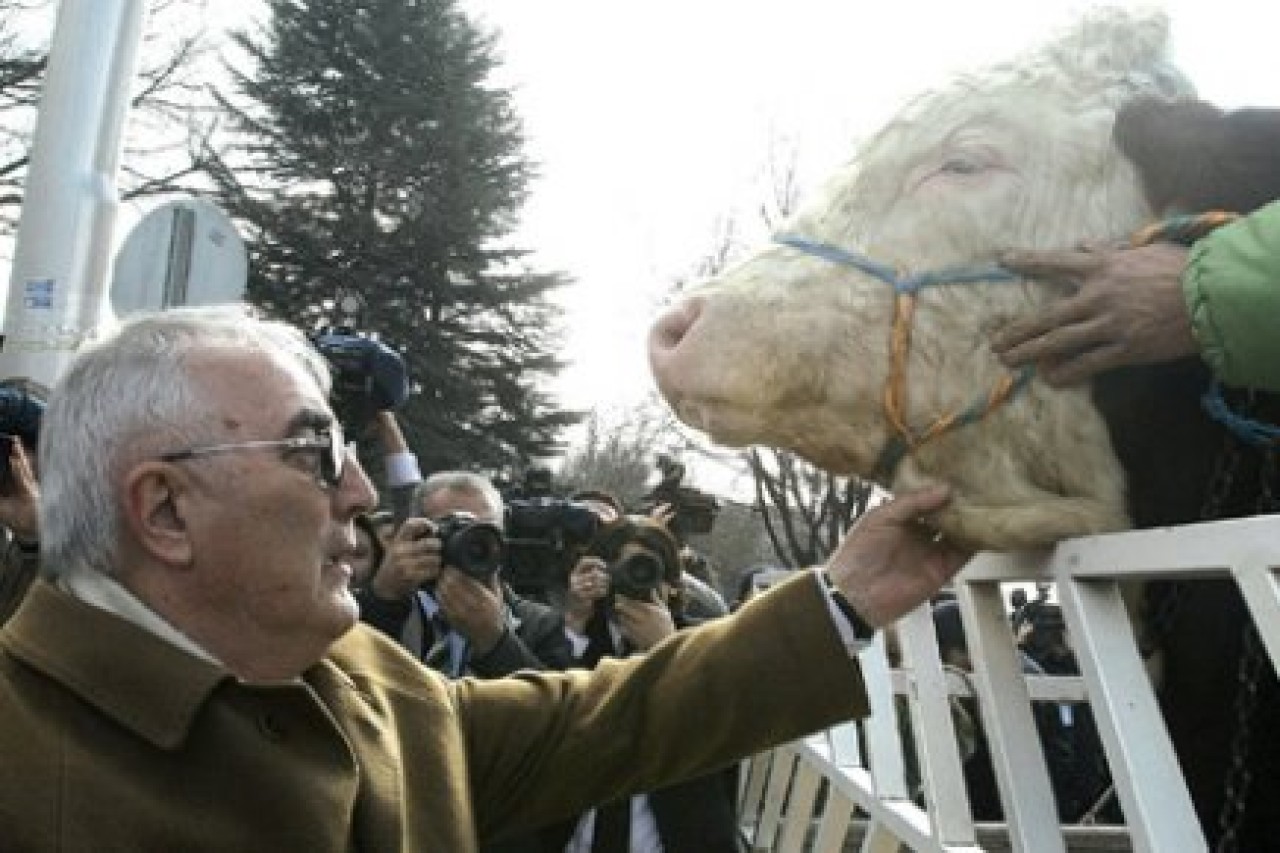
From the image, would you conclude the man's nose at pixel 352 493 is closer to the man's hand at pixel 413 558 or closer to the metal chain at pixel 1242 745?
the metal chain at pixel 1242 745

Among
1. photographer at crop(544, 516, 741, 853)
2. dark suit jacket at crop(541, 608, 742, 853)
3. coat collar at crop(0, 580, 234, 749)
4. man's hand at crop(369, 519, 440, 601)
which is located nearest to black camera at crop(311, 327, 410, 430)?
man's hand at crop(369, 519, 440, 601)

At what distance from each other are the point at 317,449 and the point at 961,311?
95 cm

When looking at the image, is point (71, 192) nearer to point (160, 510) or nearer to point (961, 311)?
point (160, 510)

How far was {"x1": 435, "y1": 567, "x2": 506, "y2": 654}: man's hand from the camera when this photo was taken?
374 cm

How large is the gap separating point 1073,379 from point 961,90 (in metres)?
0.51

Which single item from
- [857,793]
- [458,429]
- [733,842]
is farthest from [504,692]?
[458,429]

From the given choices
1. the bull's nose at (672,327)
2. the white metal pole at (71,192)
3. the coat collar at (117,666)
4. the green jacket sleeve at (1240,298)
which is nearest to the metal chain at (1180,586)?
the green jacket sleeve at (1240,298)

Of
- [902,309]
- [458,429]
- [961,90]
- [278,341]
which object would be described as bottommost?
[458,429]

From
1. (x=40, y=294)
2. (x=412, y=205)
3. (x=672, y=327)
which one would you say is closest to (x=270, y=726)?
(x=672, y=327)

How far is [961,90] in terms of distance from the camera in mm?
2066

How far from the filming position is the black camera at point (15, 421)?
3406 mm

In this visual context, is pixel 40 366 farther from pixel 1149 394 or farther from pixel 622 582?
pixel 1149 394

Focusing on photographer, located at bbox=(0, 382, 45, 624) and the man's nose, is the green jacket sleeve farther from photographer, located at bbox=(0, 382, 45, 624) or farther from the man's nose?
photographer, located at bbox=(0, 382, 45, 624)

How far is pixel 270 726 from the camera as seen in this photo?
5.91 feet
